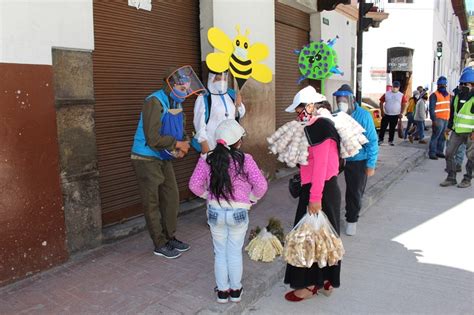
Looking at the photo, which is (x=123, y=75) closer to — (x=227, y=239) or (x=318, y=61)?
(x=227, y=239)

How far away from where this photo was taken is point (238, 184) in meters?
3.37

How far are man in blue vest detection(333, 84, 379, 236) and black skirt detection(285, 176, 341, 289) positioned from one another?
4.58ft

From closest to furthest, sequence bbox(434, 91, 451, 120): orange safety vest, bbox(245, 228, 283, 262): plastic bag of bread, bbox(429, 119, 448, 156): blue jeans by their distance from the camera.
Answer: bbox(245, 228, 283, 262): plastic bag of bread → bbox(434, 91, 451, 120): orange safety vest → bbox(429, 119, 448, 156): blue jeans

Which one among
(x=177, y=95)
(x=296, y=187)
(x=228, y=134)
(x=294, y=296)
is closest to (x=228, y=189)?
(x=228, y=134)

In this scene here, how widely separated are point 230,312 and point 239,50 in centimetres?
288

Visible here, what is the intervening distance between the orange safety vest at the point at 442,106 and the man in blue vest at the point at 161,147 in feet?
24.2

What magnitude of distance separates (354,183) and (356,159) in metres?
0.29

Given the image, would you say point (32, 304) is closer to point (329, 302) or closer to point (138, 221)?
point (138, 221)

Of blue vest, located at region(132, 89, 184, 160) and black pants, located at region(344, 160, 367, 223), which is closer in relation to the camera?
blue vest, located at region(132, 89, 184, 160)

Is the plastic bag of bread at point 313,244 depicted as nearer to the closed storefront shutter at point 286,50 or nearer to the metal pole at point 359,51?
the closed storefront shutter at point 286,50

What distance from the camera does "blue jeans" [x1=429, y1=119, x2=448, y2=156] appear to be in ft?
34.0

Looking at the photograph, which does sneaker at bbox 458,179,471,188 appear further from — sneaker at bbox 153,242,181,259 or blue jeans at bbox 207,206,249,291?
blue jeans at bbox 207,206,249,291

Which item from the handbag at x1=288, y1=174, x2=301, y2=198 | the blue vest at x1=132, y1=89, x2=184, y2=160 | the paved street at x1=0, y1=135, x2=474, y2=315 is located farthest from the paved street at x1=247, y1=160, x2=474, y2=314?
the blue vest at x1=132, y1=89, x2=184, y2=160

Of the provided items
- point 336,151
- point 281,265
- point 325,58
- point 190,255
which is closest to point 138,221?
point 190,255
